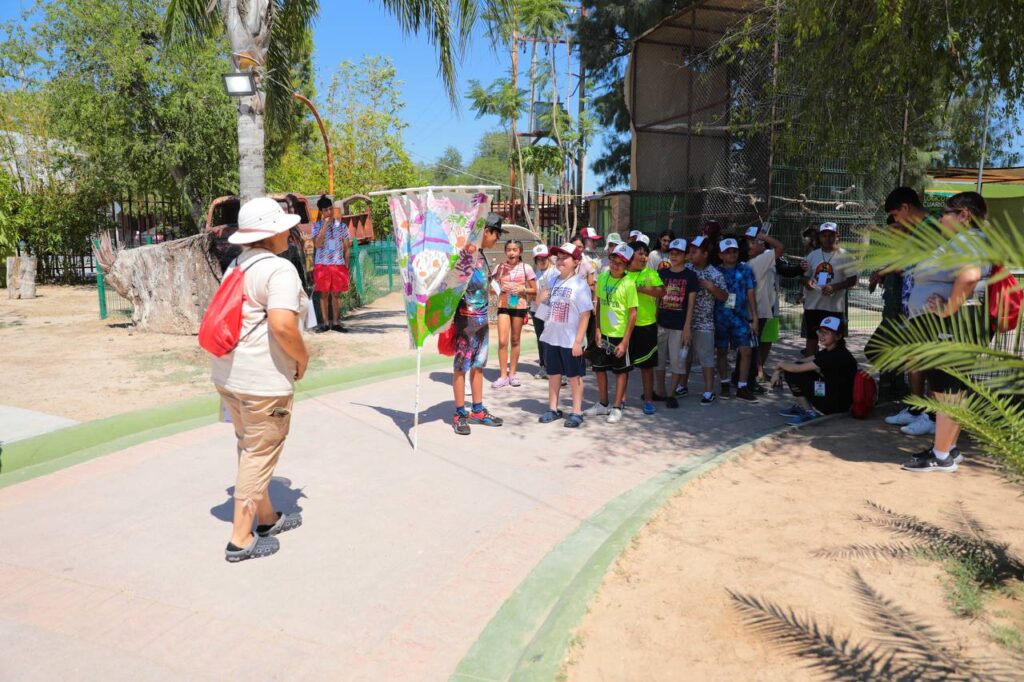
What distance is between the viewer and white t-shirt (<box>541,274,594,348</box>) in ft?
22.1

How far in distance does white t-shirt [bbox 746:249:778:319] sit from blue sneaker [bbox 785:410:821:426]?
141 cm

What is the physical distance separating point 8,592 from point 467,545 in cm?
226

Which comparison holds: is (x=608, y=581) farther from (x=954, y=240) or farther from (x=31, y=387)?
(x=31, y=387)

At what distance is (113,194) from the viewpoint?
67.0 feet

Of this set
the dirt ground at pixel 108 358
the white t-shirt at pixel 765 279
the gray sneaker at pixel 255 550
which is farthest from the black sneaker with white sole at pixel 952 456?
the dirt ground at pixel 108 358

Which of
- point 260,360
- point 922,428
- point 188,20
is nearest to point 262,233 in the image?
point 260,360

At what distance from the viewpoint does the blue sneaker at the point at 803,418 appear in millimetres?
7023

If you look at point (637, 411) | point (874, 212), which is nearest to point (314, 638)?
point (637, 411)

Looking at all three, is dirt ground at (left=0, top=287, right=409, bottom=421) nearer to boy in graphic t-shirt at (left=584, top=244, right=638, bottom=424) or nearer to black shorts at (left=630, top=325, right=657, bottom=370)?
boy in graphic t-shirt at (left=584, top=244, right=638, bottom=424)

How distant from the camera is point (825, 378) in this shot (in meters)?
7.07

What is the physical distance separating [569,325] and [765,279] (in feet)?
8.95

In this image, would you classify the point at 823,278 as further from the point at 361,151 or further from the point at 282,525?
the point at 361,151

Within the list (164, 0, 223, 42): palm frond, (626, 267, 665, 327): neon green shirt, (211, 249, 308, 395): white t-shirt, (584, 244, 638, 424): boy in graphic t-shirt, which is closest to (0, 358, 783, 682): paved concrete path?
(584, 244, 638, 424): boy in graphic t-shirt

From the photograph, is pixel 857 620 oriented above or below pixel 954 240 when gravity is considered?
below
